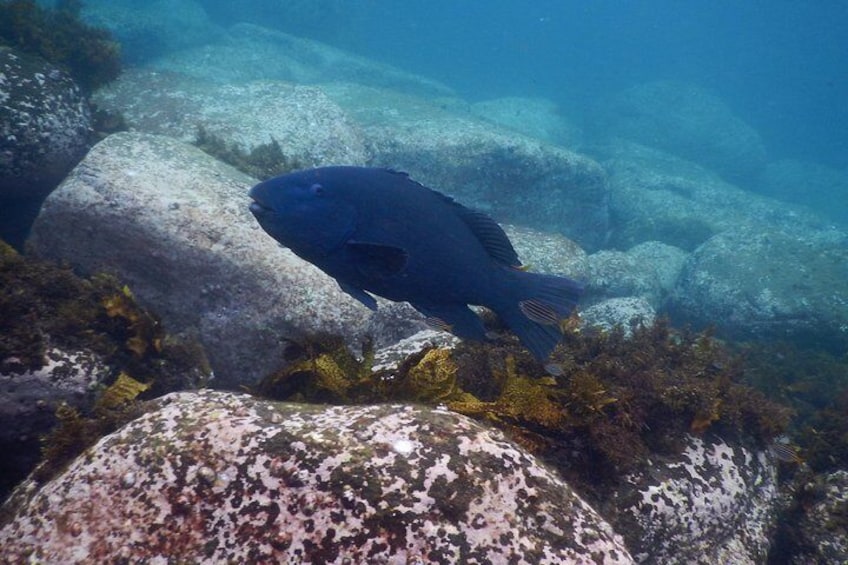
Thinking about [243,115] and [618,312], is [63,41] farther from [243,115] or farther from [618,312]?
[618,312]

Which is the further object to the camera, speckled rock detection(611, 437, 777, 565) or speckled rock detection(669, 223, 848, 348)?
speckled rock detection(669, 223, 848, 348)

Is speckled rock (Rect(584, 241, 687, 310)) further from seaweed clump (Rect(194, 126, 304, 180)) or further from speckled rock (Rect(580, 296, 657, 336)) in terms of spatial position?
seaweed clump (Rect(194, 126, 304, 180))

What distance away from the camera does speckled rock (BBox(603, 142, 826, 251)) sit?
58.6 feet

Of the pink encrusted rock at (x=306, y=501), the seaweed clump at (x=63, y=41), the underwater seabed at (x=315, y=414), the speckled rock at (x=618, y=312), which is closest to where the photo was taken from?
the pink encrusted rock at (x=306, y=501)

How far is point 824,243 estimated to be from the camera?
1449 cm

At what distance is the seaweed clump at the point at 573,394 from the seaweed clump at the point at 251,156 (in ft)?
19.8

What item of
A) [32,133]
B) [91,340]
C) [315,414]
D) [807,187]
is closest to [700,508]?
[315,414]

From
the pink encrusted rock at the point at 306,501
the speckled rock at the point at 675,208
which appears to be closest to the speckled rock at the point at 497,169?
the speckled rock at the point at 675,208

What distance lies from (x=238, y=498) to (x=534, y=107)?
3455cm

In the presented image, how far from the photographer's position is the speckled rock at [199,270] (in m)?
5.46

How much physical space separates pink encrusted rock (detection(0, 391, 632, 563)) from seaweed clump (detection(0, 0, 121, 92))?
7.49m

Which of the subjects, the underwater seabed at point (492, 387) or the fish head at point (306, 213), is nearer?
the fish head at point (306, 213)

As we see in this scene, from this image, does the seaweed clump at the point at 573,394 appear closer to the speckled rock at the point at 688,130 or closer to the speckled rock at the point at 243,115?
the speckled rock at the point at 243,115

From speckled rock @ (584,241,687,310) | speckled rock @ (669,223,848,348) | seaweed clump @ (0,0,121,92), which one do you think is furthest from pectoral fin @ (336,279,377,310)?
speckled rock @ (669,223,848,348)
